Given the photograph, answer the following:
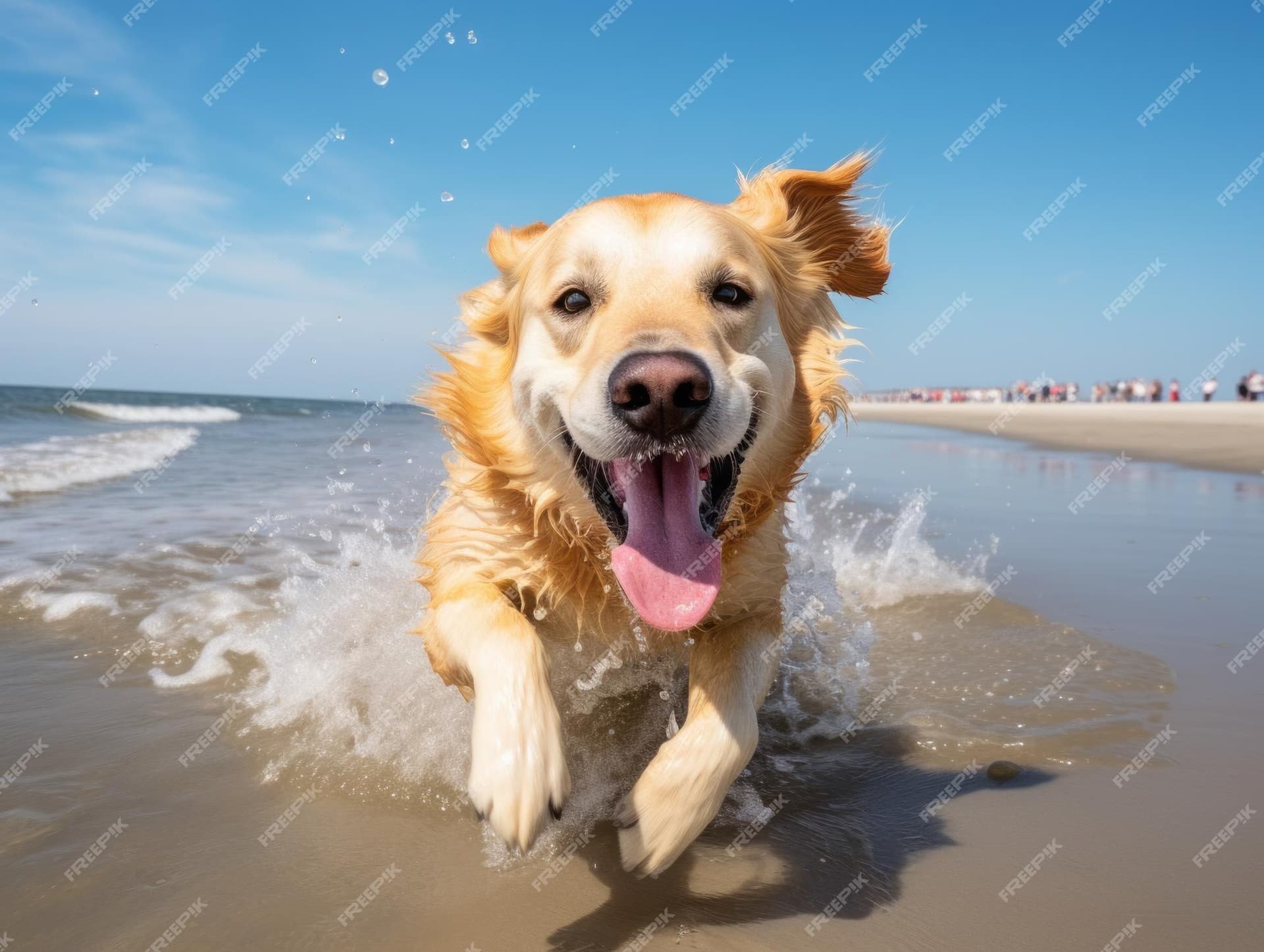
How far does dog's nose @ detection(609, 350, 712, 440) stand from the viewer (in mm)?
2287

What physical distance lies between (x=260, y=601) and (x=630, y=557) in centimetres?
316

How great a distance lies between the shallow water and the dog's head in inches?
25.5

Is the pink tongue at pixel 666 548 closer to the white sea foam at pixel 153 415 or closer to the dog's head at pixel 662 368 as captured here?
the dog's head at pixel 662 368

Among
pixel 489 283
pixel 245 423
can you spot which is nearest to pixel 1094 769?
pixel 489 283

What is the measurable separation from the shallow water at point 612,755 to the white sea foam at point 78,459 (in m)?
3.15

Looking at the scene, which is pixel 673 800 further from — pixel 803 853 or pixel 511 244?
pixel 511 244

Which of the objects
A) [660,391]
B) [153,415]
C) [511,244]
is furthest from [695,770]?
[153,415]

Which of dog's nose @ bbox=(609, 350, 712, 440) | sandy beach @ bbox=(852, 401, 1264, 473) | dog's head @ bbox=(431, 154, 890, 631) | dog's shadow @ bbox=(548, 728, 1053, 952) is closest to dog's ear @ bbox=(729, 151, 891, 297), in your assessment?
dog's head @ bbox=(431, 154, 890, 631)

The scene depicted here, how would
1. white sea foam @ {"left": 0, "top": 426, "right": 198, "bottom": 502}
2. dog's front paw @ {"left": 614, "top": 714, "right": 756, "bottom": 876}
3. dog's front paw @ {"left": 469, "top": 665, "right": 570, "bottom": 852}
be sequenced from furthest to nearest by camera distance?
→ 1. white sea foam @ {"left": 0, "top": 426, "right": 198, "bottom": 502}
2. dog's front paw @ {"left": 614, "top": 714, "right": 756, "bottom": 876}
3. dog's front paw @ {"left": 469, "top": 665, "right": 570, "bottom": 852}

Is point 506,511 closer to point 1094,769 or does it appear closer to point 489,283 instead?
point 489,283

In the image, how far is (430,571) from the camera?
10.5 ft

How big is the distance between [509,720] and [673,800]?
1.58ft

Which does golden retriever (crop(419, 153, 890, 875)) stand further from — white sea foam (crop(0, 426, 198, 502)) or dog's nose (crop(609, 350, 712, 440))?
white sea foam (crop(0, 426, 198, 502))

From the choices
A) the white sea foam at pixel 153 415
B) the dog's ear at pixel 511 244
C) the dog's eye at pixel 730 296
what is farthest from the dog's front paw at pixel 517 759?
the white sea foam at pixel 153 415
